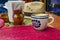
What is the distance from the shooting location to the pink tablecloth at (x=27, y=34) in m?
0.76

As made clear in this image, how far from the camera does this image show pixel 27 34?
32.5 inches

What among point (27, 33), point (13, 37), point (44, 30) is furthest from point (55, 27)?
point (13, 37)

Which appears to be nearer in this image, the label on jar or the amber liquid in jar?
the label on jar

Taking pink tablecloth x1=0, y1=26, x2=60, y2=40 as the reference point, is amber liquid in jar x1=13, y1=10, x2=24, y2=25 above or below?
above

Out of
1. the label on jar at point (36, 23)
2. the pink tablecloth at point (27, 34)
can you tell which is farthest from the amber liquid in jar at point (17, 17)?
the label on jar at point (36, 23)

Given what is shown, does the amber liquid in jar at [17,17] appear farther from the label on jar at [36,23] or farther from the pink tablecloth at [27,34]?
the label on jar at [36,23]

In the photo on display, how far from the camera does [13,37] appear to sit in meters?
0.78

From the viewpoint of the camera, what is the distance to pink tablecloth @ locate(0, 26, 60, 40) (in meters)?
0.76

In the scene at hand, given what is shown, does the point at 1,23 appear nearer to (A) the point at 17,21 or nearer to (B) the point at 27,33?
(A) the point at 17,21

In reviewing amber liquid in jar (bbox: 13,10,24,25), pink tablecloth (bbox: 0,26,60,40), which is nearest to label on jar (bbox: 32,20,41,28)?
pink tablecloth (bbox: 0,26,60,40)

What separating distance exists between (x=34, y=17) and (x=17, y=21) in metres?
0.19

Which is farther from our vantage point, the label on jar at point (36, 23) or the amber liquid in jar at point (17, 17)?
the amber liquid in jar at point (17, 17)

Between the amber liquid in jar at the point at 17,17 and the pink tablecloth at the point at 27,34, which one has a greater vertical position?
the amber liquid in jar at the point at 17,17

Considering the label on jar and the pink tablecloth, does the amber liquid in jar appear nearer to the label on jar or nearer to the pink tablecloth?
the pink tablecloth
